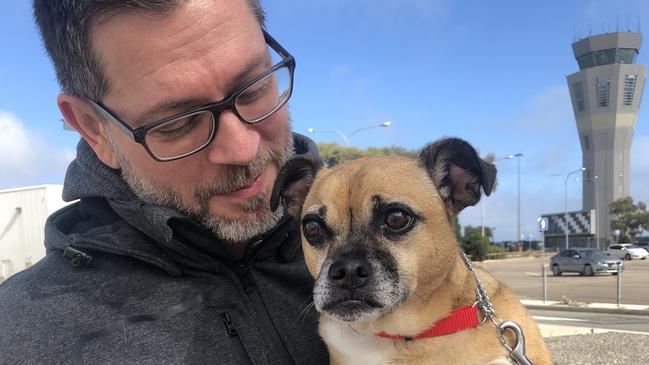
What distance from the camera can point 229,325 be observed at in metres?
2.08

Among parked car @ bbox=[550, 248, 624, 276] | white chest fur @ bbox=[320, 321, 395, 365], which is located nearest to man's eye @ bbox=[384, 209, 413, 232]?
white chest fur @ bbox=[320, 321, 395, 365]

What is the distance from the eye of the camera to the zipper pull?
2068 millimetres

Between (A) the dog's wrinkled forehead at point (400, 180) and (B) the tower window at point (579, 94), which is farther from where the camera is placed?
(B) the tower window at point (579, 94)

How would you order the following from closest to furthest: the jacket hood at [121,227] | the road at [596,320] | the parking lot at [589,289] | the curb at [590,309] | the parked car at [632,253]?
the jacket hood at [121,227] → the road at [596,320] → the curb at [590,309] → the parking lot at [589,289] → the parked car at [632,253]

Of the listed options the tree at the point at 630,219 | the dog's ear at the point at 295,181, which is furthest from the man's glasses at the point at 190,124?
the tree at the point at 630,219

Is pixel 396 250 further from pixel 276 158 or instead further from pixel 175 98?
pixel 175 98

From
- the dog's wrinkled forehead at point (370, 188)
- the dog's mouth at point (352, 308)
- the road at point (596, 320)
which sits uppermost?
the dog's wrinkled forehead at point (370, 188)

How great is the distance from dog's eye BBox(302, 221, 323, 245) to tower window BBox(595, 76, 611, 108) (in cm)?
9737

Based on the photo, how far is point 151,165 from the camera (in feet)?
7.39

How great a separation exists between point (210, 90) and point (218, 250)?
26.1 inches

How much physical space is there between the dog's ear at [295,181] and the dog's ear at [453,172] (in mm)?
628

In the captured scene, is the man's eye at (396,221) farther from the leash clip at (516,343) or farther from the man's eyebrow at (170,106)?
the man's eyebrow at (170,106)

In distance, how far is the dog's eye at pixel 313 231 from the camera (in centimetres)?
263

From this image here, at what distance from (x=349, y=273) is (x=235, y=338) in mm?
554
